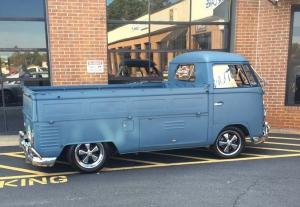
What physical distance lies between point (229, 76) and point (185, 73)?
94 cm

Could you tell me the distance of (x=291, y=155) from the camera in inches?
287

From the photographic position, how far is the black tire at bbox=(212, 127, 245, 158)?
6953 mm

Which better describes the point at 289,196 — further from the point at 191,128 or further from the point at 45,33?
the point at 45,33

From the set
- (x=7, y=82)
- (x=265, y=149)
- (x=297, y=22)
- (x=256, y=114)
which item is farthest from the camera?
(x=297, y=22)

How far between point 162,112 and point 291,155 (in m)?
2.95

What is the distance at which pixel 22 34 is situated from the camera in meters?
8.66

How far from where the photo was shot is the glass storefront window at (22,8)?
8.47 m

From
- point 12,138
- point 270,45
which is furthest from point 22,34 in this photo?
point 270,45

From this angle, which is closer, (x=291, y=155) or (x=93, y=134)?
(x=93, y=134)

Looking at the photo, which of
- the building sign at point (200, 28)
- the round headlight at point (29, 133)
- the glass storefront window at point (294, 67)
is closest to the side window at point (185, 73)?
the building sign at point (200, 28)

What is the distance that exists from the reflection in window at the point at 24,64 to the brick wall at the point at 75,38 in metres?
0.28

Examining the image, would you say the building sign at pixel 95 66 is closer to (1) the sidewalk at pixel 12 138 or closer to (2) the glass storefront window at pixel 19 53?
(2) the glass storefront window at pixel 19 53

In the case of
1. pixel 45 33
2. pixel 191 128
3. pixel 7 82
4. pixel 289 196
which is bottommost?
pixel 289 196

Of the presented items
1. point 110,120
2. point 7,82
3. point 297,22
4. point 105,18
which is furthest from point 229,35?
point 7,82
